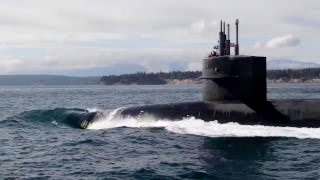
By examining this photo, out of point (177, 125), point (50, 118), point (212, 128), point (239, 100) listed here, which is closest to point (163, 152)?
point (212, 128)

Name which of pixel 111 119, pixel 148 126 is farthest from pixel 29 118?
pixel 148 126

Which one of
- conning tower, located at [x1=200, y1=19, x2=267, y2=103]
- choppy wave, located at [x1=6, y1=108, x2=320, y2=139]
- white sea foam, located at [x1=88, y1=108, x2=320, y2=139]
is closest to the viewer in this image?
white sea foam, located at [x1=88, y1=108, x2=320, y2=139]

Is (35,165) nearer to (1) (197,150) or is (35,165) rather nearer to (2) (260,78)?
(1) (197,150)

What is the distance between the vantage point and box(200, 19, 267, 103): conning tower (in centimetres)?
2616

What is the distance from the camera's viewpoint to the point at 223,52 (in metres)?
28.0

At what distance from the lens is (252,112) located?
2572cm

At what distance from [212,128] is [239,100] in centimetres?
223

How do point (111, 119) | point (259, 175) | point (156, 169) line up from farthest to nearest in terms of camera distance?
point (111, 119) < point (156, 169) < point (259, 175)

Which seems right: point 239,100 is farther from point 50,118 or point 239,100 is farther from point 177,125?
point 50,118

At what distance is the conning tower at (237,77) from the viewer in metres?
26.2

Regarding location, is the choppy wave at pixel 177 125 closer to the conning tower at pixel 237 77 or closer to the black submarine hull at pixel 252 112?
the black submarine hull at pixel 252 112

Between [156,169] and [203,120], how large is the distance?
989cm

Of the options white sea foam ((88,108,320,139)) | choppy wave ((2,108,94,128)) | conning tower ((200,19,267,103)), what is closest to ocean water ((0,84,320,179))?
white sea foam ((88,108,320,139))

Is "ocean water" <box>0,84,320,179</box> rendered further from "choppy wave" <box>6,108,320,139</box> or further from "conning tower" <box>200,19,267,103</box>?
"conning tower" <box>200,19,267,103</box>
